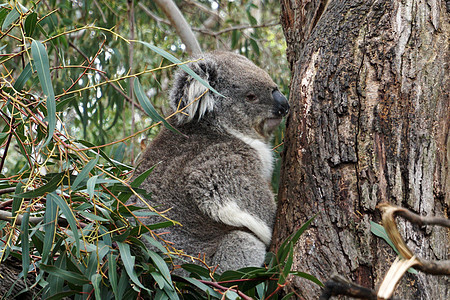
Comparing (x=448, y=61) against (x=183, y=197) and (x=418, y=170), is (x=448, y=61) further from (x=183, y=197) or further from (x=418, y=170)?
(x=183, y=197)

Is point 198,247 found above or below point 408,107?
below

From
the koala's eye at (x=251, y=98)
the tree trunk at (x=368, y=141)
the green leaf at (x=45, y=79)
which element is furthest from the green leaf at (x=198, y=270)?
the koala's eye at (x=251, y=98)

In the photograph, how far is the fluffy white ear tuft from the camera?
280 centimetres

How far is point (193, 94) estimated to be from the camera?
9.24ft

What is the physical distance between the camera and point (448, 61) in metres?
1.97

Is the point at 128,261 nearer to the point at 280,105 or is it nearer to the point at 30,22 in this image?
the point at 30,22

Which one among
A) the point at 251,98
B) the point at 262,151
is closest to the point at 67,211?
the point at 262,151

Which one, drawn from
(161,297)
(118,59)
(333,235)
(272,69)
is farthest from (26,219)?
(272,69)

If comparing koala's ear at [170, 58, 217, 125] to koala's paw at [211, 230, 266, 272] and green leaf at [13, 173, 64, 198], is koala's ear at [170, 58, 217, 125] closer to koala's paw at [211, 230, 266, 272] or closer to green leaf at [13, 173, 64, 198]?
koala's paw at [211, 230, 266, 272]

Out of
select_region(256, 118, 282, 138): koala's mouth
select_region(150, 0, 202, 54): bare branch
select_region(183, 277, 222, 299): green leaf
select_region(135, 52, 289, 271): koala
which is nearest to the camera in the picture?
select_region(183, 277, 222, 299): green leaf

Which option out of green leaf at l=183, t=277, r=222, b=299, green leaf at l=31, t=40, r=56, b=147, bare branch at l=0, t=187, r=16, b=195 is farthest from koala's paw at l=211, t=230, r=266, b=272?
green leaf at l=31, t=40, r=56, b=147

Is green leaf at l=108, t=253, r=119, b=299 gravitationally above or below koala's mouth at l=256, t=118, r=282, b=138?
below

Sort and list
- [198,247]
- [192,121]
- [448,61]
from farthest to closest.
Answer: [192,121]
[198,247]
[448,61]

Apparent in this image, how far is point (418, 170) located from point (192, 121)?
55.7 inches
